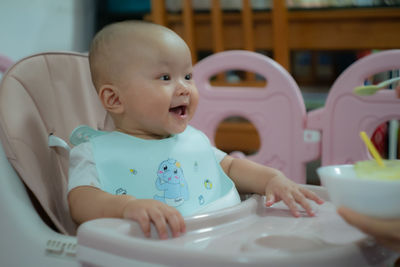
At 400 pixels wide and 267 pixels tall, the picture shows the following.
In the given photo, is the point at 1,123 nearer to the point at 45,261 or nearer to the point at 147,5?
the point at 45,261

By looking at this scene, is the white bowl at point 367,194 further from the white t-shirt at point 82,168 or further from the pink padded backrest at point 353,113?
the pink padded backrest at point 353,113

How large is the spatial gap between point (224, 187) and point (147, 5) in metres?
1.52

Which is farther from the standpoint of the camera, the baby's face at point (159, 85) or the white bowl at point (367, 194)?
the baby's face at point (159, 85)

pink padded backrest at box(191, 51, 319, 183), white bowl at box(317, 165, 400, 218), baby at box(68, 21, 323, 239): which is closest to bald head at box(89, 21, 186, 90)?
baby at box(68, 21, 323, 239)

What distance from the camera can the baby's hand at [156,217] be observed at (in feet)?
1.73

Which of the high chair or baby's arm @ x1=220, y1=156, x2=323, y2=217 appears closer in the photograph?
the high chair

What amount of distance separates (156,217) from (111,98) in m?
0.27

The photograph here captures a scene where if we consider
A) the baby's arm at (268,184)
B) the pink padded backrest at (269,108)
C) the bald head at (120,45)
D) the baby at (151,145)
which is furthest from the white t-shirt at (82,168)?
the pink padded backrest at (269,108)

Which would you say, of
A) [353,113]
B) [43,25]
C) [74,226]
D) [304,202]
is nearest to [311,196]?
[304,202]

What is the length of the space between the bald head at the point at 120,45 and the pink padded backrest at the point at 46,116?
13 centimetres

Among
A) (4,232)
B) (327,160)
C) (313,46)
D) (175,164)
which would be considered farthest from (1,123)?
(313,46)

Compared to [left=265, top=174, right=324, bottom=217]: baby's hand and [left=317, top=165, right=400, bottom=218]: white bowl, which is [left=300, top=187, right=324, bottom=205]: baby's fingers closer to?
[left=265, top=174, right=324, bottom=217]: baby's hand

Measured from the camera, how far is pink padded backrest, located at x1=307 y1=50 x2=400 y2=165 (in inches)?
41.6

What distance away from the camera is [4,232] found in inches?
26.7
